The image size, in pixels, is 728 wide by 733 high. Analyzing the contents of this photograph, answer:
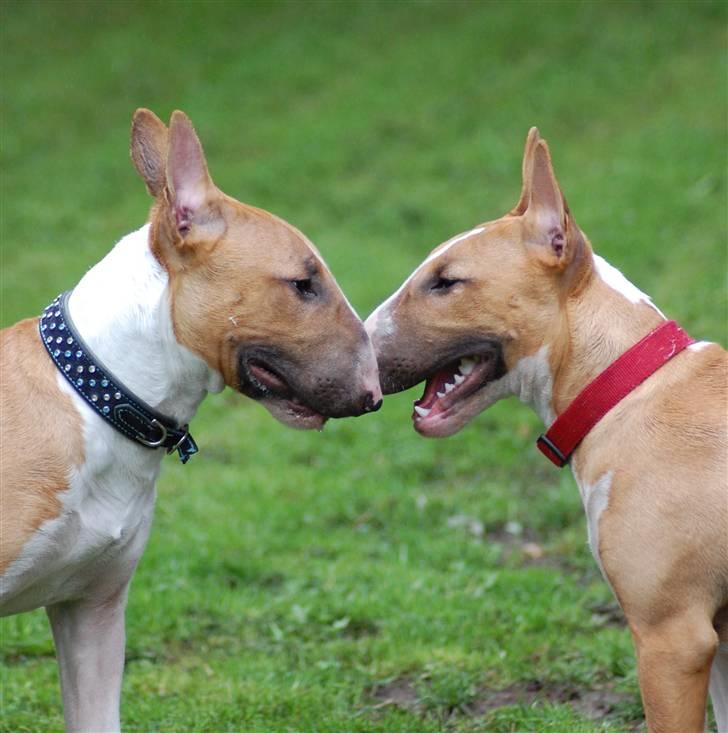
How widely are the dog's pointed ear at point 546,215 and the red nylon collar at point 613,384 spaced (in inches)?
16.1

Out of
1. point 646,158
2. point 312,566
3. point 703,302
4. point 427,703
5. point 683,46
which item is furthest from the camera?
point 683,46

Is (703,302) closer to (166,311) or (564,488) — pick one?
(564,488)

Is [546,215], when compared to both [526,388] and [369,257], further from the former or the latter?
[369,257]

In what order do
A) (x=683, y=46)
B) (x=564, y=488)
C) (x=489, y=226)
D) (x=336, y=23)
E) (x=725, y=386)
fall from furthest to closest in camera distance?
1. (x=336, y=23)
2. (x=683, y=46)
3. (x=564, y=488)
4. (x=489, y=226)
5. (x=725, y=386)

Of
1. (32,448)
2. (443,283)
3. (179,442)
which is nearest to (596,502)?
(443,283)

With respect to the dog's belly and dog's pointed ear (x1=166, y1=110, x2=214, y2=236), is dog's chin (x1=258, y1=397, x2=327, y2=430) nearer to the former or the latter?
the dog's belly

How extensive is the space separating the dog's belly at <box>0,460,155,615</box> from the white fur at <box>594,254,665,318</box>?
171 cm

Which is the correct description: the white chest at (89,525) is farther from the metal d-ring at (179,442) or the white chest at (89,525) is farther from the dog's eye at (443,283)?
the dog's eye at (443,283)

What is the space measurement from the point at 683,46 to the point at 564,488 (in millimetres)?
11068

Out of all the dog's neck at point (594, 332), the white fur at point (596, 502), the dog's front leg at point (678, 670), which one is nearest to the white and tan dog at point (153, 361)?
the dog's neck at point (594, 332)

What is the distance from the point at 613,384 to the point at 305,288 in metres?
1.06

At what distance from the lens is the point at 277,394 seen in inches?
178

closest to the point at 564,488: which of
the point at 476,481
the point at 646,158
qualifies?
the point at 476,481

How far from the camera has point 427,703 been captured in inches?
220
